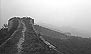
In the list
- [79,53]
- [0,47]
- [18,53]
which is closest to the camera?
[18,53]

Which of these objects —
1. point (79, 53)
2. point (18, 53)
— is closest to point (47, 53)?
point (18, 53)

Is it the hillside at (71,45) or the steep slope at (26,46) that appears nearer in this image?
the steep slope at (26,46)

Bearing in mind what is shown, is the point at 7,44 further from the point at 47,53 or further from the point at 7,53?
the point at 47,53

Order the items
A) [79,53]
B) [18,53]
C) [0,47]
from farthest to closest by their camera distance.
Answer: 1. [79,53]
2. [0,47]
3. [18,53]

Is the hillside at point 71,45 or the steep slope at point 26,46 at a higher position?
the steep slope at point 26,46

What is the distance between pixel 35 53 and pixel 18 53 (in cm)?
225

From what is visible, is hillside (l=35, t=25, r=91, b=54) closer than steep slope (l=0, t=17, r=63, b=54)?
No

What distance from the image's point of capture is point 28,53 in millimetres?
17422

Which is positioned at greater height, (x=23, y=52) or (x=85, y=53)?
(x=23, y=52)

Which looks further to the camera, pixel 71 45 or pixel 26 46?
pixel 71 45

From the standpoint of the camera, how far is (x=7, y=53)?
1797 centimetres

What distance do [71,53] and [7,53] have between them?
10.3m

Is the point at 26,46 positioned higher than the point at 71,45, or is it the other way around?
the point at 26,46

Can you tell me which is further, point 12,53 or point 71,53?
point 71,53
